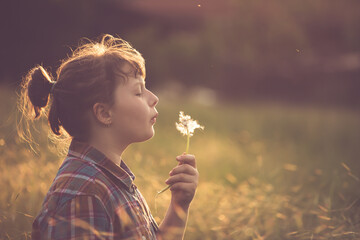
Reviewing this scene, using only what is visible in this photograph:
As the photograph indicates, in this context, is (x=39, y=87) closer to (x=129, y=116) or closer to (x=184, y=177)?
(x=129, y=116)

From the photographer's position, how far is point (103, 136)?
1404 millimetres

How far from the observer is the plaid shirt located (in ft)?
3.65

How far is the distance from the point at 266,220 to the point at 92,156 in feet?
5.63

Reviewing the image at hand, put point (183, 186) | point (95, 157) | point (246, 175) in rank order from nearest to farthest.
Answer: point (95, 157) < point (183, 186) < point (246, 175)

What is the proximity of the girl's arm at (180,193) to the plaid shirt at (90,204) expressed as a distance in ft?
0.59

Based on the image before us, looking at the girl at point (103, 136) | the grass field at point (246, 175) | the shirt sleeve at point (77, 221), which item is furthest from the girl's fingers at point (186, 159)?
the grass field at point (246, 175)

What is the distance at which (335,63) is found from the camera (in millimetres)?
8477

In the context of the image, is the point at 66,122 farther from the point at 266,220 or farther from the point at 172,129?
the point at 172,129

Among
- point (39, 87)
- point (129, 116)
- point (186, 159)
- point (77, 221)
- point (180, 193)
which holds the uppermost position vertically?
point (39, 87)

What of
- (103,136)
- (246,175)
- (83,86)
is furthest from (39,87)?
(246,175)

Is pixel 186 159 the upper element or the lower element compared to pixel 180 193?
upper

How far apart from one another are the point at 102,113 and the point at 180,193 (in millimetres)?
451

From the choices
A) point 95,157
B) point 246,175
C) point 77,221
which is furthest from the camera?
point 246,175

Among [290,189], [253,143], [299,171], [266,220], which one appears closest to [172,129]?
[253,143]
